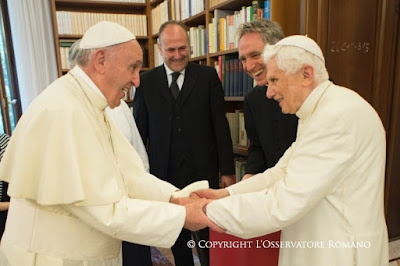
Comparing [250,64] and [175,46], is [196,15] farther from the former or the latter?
[250,64]

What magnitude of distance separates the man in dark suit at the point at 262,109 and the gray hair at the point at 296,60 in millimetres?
546

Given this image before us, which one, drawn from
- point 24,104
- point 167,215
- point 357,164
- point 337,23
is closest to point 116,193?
point 167,215

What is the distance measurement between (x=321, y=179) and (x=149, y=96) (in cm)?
150

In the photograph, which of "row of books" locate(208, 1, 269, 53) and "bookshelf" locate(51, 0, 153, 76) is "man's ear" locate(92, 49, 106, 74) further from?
"bookshelf" locate(51, 0, 153, 76)

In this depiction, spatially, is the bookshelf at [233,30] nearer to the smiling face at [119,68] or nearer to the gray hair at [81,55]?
the smiling face at [119,68]

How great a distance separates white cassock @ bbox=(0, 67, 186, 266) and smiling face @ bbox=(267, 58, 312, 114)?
58cm

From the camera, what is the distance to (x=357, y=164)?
109 cm

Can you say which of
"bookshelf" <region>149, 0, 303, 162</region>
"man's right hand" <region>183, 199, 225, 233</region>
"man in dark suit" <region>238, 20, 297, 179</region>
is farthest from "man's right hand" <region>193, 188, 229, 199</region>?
"bookshelf" <region>149, 0, 303, 162</region>

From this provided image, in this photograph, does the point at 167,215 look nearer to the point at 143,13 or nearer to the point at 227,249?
the point at 227,249

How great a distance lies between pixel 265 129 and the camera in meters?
1.90

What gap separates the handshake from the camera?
125 cm

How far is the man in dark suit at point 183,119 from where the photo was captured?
2.23 metres

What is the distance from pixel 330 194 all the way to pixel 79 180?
0.84 meters

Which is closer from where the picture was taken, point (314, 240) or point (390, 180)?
point (314, 240)
